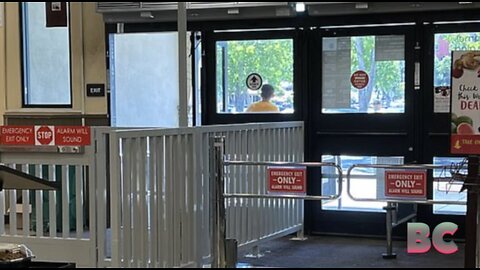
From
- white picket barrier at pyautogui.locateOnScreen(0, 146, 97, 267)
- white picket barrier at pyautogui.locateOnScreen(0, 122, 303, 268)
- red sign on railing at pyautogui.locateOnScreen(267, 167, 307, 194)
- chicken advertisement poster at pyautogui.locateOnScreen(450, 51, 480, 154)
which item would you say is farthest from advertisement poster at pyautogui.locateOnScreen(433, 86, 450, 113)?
white picket barrier at pyautogui.locateOnScreen(0, 146, 97, 267)

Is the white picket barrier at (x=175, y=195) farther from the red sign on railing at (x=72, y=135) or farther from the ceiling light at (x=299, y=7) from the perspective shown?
the ceiling light at (x=299, y=7)

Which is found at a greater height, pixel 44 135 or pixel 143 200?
pixel 44 135

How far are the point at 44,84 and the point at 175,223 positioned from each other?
11.3 feet

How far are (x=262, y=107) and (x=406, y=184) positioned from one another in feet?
8.60

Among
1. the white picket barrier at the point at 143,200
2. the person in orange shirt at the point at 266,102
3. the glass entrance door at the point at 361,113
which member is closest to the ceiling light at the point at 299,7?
the glass entrance door at the point at 361,113

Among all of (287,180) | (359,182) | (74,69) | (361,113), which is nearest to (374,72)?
(361,113)

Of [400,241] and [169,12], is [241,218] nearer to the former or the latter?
[400,241]

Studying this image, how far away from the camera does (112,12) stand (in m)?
7.18

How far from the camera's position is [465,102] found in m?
3.88

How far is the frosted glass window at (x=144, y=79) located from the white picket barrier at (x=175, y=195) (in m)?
1.74

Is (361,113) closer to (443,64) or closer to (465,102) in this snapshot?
(443,64)

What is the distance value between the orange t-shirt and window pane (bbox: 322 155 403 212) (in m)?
0.72

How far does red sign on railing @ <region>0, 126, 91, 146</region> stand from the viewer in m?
5.12

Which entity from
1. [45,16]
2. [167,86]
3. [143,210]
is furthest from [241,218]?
[45,16]
